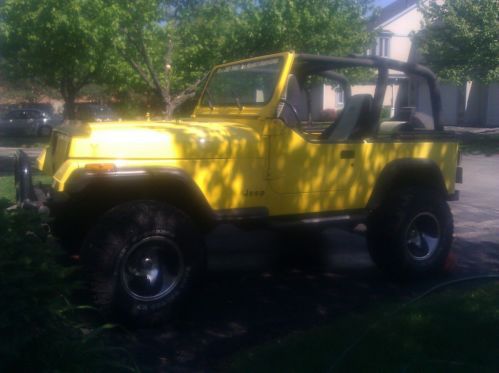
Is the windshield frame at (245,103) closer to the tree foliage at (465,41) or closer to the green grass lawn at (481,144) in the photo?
the green grass lawn at (481,144)

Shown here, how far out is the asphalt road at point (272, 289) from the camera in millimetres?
4777

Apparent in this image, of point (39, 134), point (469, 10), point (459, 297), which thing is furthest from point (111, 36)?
point (39, 134)

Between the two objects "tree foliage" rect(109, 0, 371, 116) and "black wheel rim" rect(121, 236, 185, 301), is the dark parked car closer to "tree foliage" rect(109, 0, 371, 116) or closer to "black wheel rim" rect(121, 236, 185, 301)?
"tree foliage" rect(109, 0, 371, 116)

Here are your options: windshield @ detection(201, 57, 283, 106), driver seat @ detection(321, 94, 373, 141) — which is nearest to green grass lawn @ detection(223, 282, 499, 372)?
driver seat @ detection(321, 94, 373, 141)

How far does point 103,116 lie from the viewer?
96.2 ft

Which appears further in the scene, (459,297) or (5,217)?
(459,297)

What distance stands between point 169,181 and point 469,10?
17.7m

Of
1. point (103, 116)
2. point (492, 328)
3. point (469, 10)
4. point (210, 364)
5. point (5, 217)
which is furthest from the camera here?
point (103, 116)

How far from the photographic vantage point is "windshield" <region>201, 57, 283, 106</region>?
19.7 feet

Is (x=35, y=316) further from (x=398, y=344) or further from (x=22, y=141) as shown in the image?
(x=22, y=141)

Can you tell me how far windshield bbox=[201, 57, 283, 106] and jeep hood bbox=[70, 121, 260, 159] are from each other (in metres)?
0.51

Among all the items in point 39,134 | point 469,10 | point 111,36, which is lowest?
point 39,134

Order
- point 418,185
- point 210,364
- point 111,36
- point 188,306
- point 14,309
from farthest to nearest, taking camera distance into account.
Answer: point 111,36, point 418,185, point 188,306, point 210,364, point 14,309

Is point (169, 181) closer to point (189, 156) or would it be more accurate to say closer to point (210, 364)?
point (189, 156)
